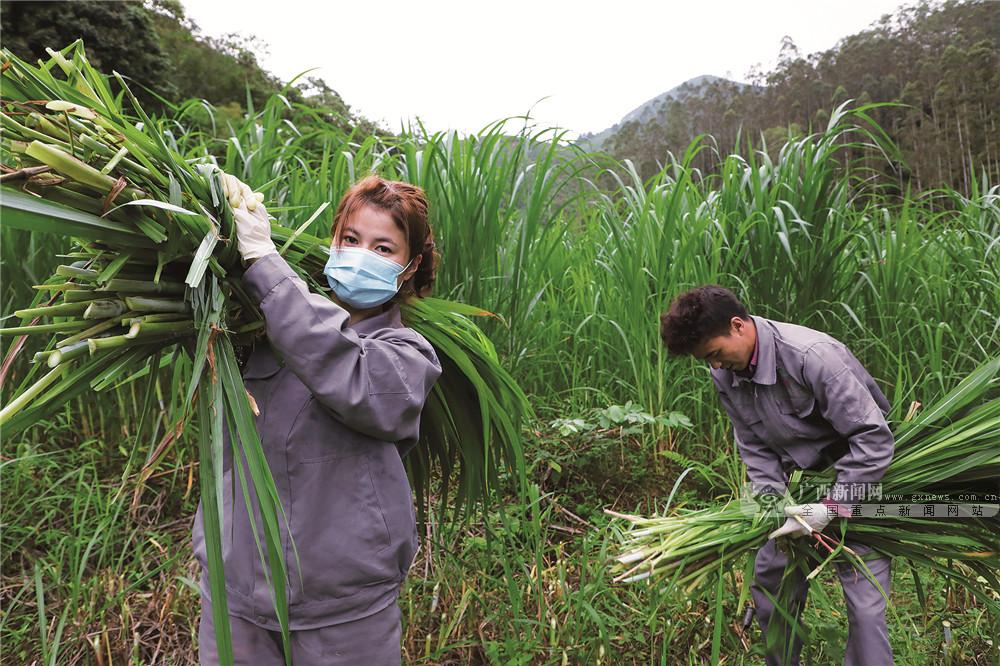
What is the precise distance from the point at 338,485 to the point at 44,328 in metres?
0.51

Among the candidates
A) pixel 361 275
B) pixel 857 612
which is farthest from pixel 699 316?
pixel 361 275

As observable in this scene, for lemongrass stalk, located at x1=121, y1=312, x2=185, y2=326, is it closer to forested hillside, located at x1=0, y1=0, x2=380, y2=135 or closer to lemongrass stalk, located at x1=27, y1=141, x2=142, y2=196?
lemongrass stalk, located at x1=27, y1=141, x2=142, y2=196

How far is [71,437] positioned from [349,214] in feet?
7.11

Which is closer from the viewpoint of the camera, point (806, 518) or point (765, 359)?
point (806, 518)

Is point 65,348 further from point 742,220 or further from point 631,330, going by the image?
point 742,220

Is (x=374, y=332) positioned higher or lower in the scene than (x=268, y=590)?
higher

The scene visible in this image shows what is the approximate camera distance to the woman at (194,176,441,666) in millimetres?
959

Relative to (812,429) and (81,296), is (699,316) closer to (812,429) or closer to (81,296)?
(812,429)

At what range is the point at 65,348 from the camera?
0.79 meters

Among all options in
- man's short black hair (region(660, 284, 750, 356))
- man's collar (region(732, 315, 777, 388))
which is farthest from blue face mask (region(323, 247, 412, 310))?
man's collar (region(732, 315, 777, 388))

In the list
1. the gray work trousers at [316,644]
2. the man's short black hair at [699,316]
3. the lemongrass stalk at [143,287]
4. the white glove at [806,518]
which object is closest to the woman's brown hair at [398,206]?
A: the lemongrass stalk at [143,287]

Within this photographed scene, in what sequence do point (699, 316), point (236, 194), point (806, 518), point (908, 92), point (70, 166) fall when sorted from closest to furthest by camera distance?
point (70, 166) < point (236, 194) < point (806, 518) < point (699, 316) < point (908, 92)

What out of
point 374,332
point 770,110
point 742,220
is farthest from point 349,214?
point 770,110

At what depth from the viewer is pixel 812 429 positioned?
1772mm
